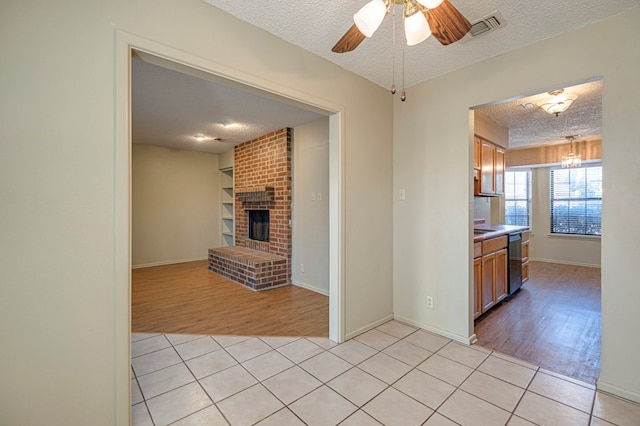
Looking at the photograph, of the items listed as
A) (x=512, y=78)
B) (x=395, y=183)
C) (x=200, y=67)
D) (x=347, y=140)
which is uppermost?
(x=512, y=78)

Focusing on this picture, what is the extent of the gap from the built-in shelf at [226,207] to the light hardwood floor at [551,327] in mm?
5455

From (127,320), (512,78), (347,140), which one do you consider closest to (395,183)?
(347,140)

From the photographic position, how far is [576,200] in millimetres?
5941

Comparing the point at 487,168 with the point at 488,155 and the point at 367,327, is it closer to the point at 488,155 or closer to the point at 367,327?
the point at 488,155

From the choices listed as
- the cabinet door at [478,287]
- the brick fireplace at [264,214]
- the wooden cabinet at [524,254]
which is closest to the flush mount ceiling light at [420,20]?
the cabinet door at [478,287]

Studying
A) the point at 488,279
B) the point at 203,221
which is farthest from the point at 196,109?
the point at 488,279

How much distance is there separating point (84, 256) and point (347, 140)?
2.06 metres

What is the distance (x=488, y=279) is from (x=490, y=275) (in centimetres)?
8

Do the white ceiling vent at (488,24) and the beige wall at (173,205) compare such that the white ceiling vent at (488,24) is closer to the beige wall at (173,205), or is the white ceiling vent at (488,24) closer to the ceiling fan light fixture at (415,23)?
the ceiling fan light fixture at (415,23)

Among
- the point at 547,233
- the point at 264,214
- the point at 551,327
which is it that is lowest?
the point at 551,327

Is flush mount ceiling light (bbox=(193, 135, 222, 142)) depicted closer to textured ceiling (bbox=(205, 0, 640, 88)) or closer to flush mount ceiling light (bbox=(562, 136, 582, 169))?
textured ceiling (bbox=(205, 0, 640, 88))

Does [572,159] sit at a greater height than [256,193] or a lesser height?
greater

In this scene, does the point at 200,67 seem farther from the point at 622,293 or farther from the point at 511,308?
the point at 511,308

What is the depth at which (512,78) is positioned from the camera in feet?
7.40
